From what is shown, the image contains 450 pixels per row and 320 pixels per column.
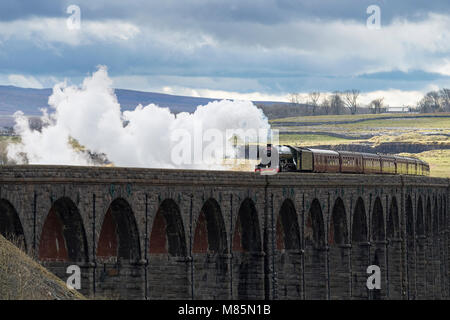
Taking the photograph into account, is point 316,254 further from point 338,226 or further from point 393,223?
point 393,223

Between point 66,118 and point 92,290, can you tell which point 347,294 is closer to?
point 66,118

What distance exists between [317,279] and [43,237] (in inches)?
998

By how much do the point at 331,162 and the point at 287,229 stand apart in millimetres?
13466

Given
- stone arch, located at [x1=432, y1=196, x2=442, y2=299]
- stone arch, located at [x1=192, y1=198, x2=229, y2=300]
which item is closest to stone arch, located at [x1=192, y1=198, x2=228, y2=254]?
stone arch, located at [x1=192, y1=198, x2=229, y2=300]

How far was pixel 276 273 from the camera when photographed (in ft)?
157

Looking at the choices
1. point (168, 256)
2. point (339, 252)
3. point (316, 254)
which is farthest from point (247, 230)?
point (339, 252)

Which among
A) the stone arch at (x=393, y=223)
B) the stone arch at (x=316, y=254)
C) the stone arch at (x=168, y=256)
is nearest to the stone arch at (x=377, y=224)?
the stone arch at (x=393, y=223)

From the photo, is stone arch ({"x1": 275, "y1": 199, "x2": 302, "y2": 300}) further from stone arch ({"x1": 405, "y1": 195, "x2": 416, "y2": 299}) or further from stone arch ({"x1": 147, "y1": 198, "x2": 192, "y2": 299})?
stone arch ({"x1": 405, "y1": 195, "x2": 416, "y2": 299})

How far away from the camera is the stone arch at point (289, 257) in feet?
170

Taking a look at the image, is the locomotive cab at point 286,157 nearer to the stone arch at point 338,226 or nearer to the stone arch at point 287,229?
the stone arch at point 338,226

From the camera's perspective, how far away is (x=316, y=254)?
5600cm

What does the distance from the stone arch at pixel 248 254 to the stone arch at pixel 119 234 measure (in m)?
10.8

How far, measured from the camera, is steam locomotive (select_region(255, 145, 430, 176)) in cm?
5828

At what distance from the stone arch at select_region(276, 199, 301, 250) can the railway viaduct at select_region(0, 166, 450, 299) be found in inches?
2.4
